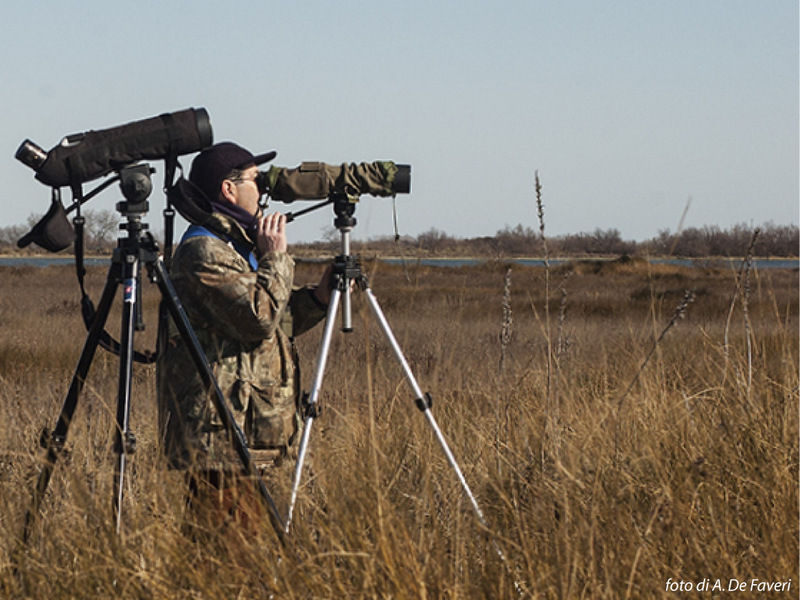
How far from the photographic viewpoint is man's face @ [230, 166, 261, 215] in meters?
3.03

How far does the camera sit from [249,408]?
294cm

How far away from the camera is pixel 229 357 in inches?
116

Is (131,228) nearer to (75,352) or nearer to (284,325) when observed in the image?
(284,325)

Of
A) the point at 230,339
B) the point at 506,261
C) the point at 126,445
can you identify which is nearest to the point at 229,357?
the point at 230,339

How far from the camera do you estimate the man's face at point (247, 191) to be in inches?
119

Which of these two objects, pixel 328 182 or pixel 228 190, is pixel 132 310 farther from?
pixel 328 182

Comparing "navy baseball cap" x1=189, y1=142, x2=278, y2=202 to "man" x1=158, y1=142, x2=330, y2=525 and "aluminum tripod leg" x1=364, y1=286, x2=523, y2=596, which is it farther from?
"aluminum tripod leg" x1=364, y1=286, x2=523, y2=596

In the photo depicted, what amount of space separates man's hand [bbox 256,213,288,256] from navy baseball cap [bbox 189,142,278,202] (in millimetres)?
205

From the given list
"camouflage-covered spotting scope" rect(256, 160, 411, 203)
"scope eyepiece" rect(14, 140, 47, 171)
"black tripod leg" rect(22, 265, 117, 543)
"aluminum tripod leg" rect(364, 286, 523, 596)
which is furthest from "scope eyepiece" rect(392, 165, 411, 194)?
"scope eyepiece" rect(14, 140, 47, 171)

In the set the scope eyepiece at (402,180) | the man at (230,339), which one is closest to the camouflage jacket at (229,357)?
the man at (230,339)

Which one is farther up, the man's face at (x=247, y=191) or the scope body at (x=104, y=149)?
the scope body at (x=104, y=149)

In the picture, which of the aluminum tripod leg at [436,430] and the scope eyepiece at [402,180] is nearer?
the aluminum tripod leg at [436,430]

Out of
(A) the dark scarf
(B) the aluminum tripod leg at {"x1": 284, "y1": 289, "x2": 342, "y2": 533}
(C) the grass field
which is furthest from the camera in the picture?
(A) the dark scarf

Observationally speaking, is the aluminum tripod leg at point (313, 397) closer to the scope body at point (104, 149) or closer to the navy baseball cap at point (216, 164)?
the navy baseball cap at point (216, 164)
